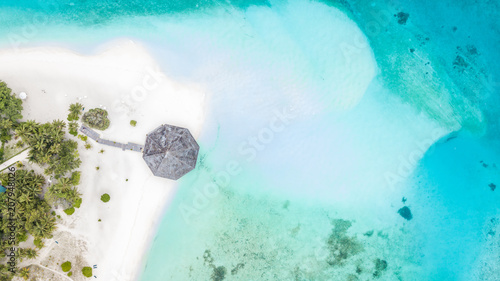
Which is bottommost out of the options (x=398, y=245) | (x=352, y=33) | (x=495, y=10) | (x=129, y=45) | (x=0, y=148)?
(x=0, y=148)

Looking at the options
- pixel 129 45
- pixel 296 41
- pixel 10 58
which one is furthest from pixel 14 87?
pixel 296 41

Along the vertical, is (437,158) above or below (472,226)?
above

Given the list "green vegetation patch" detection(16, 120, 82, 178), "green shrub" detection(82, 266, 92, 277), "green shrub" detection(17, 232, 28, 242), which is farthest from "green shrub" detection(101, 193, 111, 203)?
"green shrub" detection(17, 232, 28, 242)

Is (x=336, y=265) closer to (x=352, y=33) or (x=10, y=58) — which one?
(x=352, y=33)

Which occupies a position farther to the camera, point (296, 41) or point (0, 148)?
point (296, 41)

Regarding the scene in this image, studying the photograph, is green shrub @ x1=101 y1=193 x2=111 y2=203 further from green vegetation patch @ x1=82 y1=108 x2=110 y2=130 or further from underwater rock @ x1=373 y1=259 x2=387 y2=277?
underwater rock @ x1=373 y1=259 x2=387 y2=277

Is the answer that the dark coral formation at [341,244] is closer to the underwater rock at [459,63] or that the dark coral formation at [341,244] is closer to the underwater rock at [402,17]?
the underwater rock at [459,63]

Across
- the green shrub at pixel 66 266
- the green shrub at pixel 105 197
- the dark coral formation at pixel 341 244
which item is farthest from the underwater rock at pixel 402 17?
the green shrub at pixel 66 266
